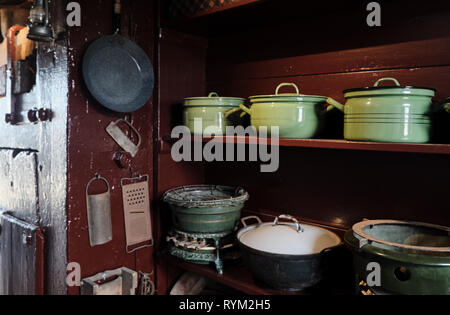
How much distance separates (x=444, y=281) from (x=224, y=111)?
108 cm

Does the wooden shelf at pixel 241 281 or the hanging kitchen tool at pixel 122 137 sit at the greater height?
the hanging kitchen tool at pixel 122 137

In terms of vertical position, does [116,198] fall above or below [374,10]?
below

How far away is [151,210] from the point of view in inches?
76.5

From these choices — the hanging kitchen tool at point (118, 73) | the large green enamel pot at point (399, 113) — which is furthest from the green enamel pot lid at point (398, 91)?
the hanging kitchen tool at point (118, 73)

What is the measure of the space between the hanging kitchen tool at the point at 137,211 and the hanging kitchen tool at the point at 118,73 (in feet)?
1.24

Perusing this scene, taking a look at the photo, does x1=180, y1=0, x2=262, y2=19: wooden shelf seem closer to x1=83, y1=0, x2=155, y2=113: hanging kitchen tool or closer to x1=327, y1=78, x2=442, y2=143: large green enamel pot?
x1=83, y1=0, x2=155, y2=113: hanging kitchen tool

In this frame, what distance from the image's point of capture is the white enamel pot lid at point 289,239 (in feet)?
4.56

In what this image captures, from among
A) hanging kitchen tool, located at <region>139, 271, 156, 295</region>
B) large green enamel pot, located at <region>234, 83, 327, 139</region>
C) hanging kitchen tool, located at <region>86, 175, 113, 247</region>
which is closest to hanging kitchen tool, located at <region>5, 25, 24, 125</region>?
hanging kitchen tool, located at <region>86, 175, 113, 247</region>

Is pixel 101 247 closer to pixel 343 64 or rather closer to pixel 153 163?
pixel 153 163

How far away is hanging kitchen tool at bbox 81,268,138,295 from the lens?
165 cm

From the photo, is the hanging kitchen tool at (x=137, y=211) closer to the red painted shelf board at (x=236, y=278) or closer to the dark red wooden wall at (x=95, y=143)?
the dark red wooden wall at (x=95, y=143)

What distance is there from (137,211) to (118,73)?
678 mm

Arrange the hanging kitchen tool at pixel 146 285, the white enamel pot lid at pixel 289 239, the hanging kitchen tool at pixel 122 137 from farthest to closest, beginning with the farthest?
the hanging kitchen tool at pixel 146 285
the hanging kitchen tool at pixel 122 137
the white enamel pot lid at pixel 289 239
